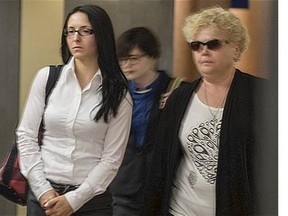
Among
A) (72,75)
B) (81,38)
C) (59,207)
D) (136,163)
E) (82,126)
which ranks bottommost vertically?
(59,207)

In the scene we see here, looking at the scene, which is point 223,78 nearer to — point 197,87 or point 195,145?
point 197,87

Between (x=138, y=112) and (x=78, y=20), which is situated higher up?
(x=78, y=20)

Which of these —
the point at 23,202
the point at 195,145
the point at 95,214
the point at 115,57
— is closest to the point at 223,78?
the point at 195,145

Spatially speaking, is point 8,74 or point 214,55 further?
point 8,74

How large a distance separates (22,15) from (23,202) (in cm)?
53

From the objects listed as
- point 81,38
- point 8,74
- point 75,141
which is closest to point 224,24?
point 81,38

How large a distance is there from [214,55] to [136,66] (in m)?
0.21

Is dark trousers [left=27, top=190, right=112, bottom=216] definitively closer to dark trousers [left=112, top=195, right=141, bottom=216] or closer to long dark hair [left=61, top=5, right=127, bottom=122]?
dark trousers [left=112, top=195, right=141, bottom=216]

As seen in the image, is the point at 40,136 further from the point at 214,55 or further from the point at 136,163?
the point at 214,55

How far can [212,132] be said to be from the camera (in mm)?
1537

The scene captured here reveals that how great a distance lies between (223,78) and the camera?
1.55m

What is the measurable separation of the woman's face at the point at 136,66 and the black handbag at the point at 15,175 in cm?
19

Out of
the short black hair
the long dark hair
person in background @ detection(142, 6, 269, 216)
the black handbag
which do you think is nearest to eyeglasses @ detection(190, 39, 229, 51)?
person in background @ detection(142, 6, 269, 216)

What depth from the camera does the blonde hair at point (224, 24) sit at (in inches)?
60.9
